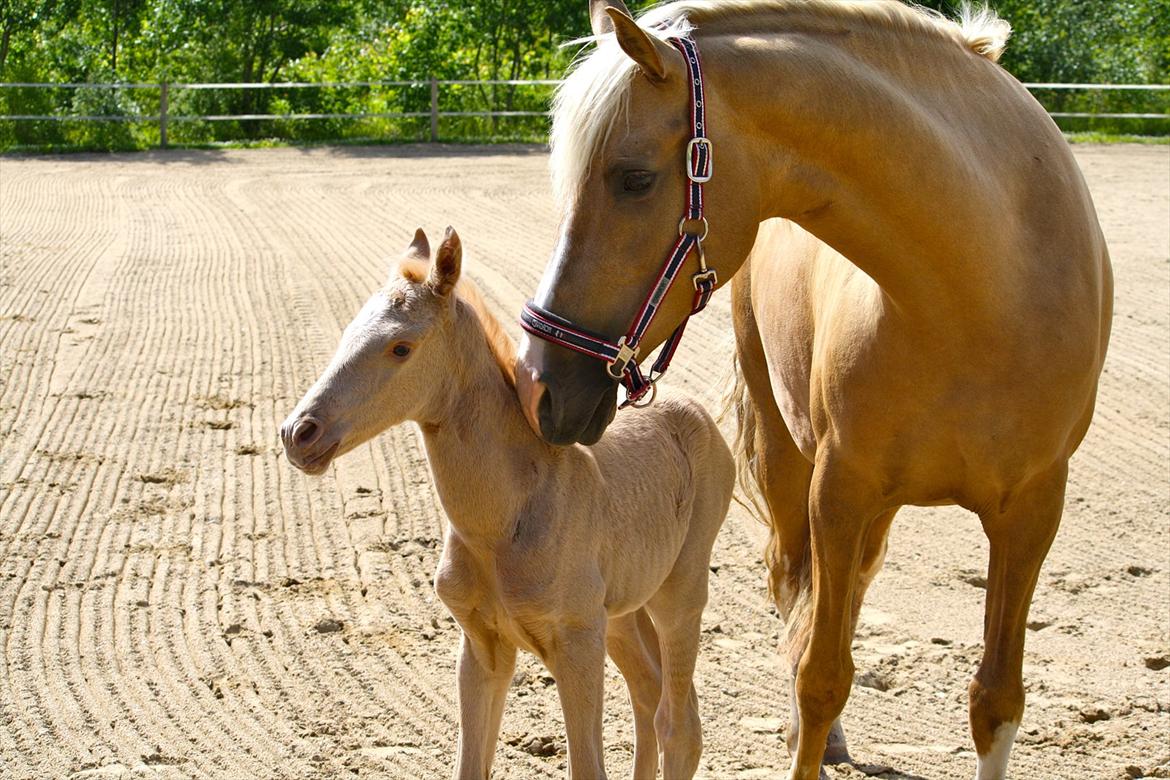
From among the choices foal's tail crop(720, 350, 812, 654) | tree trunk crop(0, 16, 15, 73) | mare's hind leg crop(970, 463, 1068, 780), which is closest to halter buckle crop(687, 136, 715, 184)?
mare's hind leg crop(970, 463, 1068, 780)

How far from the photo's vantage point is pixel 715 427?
4059 millimetres

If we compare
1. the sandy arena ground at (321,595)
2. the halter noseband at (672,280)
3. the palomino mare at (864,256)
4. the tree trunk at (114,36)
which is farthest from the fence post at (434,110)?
the halter noseband at (672,280)

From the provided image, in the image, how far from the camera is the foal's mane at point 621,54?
8.88 feet

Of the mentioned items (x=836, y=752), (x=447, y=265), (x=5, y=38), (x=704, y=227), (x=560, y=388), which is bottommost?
(x=5, y=38)

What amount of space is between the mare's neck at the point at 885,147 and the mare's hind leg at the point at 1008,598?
619 millimetres

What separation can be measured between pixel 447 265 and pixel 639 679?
58.5 inches

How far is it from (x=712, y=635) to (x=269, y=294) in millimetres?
6526

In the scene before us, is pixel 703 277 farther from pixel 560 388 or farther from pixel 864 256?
pixel 864 256

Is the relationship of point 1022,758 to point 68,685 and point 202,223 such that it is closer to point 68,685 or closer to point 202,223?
point 68,685

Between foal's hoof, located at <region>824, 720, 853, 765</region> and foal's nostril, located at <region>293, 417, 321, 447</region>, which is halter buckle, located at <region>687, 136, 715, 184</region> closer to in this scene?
foal's nostril, located at <region>293, 417, 321, 447</region>

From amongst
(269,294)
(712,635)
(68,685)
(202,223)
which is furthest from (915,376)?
(202,223)

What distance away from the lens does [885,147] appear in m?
2.97

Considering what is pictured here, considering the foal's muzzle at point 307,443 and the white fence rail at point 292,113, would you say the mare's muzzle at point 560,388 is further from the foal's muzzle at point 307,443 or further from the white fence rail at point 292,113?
the white fence rail at point 292,113

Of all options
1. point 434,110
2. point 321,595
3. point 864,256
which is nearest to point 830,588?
point 864,256
